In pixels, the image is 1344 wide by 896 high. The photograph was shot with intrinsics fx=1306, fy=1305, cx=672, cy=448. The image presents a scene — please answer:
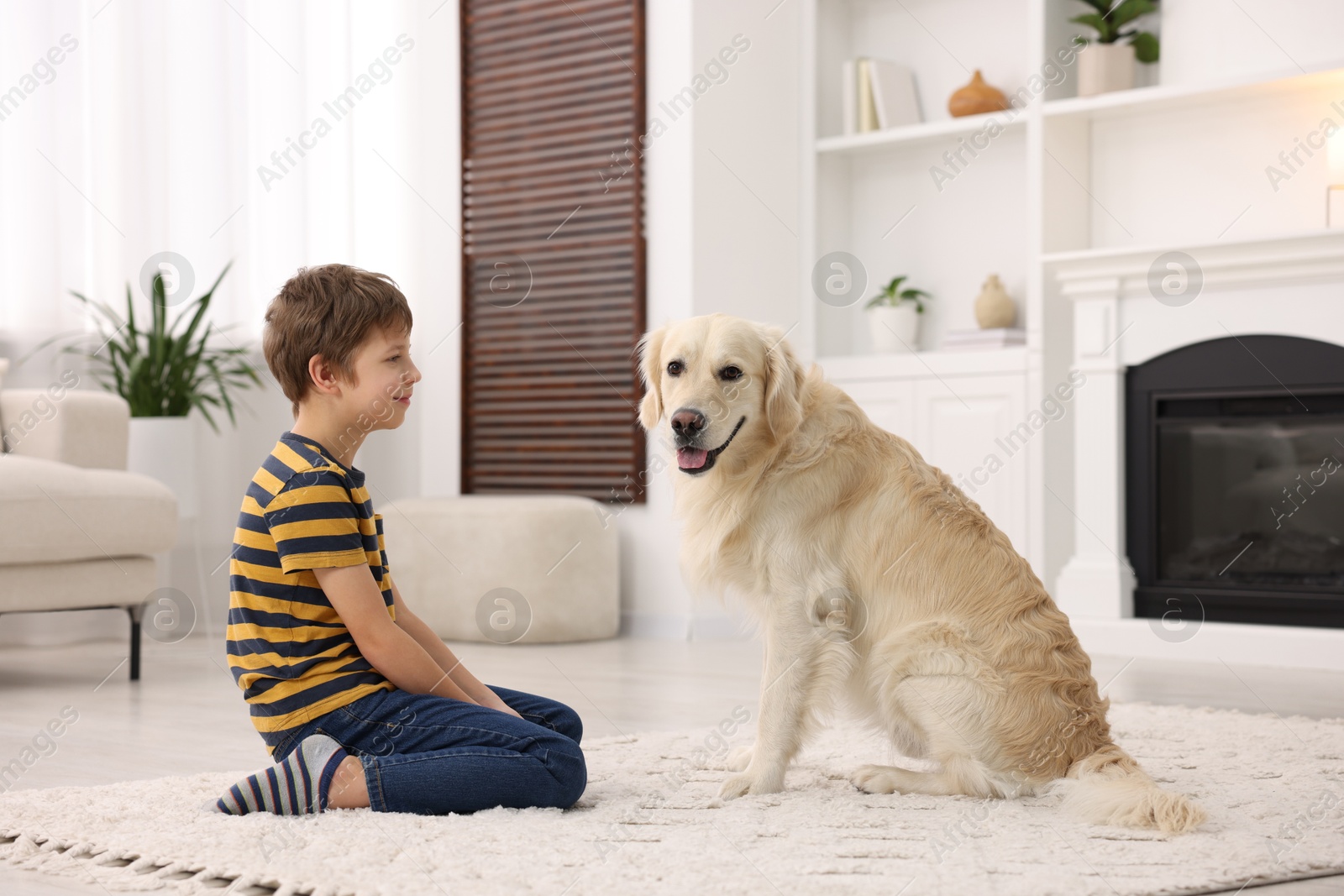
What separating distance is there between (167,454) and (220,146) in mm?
1376

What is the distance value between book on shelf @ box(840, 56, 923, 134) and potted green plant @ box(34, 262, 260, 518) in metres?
2.53

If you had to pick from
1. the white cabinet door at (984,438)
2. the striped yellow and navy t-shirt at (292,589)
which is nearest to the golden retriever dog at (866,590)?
the striped yellow and navy t-shirt at (292,589)

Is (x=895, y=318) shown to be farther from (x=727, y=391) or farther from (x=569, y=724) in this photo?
(x=569, y=724)

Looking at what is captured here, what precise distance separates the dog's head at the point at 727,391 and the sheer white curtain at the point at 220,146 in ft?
10.8

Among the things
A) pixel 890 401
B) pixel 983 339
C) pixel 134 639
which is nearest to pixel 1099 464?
pixel 983 339

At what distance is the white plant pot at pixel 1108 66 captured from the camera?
4641 mm

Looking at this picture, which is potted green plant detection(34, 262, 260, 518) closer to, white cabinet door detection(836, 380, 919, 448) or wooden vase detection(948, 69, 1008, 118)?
white cabinet door detection(836, 380, 919, 448)

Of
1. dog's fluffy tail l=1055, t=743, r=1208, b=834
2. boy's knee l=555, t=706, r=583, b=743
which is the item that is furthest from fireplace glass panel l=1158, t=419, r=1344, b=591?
boy's knee l=555, t=706, r=583, b=743

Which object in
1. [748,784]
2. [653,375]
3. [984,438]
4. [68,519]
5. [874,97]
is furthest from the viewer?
[874,97]

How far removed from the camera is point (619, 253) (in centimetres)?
504

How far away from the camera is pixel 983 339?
4.82 m

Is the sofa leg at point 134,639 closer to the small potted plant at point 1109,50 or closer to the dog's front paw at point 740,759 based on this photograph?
the dog's front paw at point 740,759

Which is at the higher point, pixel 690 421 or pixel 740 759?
pixel 690 421

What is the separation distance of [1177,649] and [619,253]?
2.45 metres
